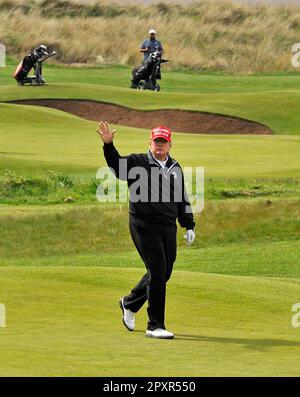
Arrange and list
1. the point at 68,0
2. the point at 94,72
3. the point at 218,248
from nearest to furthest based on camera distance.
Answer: the point at 218,248
the point at 94,72
the point at 68,0

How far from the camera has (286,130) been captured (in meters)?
42.6

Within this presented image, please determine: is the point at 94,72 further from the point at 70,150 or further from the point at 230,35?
the point at 70,150

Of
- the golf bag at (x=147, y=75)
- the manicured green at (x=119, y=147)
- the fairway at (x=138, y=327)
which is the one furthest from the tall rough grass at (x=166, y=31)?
the fairway at (x=138, y=327)

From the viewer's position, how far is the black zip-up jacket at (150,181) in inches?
472

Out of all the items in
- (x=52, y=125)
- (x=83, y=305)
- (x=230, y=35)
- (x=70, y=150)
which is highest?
(x=230, y=35)

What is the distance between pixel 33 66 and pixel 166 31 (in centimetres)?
2347

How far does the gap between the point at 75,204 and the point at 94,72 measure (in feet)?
115

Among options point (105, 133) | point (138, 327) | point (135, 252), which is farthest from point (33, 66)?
point (105, 133)

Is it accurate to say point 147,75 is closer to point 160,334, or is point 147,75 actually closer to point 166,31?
point 166,31

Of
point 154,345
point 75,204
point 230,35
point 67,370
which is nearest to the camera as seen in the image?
point 67,370

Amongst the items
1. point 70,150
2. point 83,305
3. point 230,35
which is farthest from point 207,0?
point 83,305

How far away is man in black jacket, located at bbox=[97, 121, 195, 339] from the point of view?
1198 cm

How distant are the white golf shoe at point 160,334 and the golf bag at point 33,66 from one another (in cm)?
3393

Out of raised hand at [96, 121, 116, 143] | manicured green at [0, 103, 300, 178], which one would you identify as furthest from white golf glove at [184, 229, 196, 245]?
manicured green at [0, 103, 300, 178]
